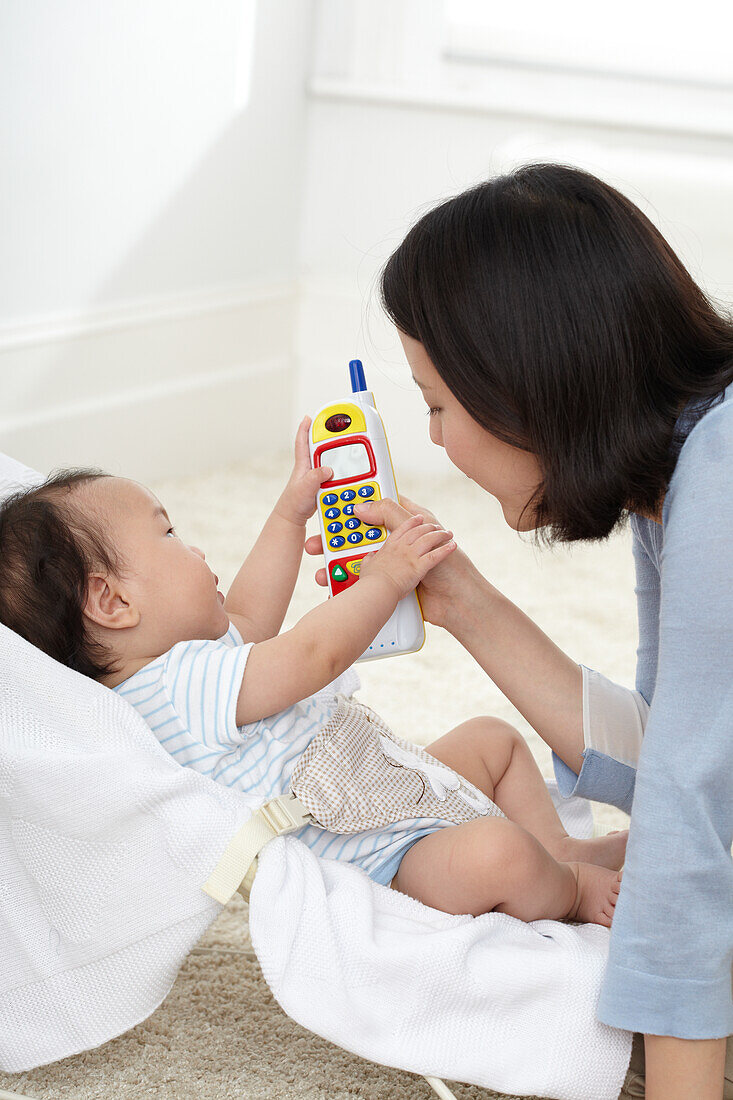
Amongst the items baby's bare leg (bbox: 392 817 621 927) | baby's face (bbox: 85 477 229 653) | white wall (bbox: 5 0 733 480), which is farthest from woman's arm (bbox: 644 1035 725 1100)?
white wall (bbox: 5 0 733 480)

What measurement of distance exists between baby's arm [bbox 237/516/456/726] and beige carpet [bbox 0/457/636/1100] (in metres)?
0.30

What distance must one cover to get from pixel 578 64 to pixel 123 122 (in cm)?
98

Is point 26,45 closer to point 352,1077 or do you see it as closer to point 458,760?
point 458,760

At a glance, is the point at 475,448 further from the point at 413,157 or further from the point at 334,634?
the point at 413,157

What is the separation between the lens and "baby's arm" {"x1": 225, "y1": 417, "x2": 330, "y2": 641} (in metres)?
1.07

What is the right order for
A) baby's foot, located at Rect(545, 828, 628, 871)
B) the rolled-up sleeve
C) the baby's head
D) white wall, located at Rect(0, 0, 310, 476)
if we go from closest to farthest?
the rolled-up sleeve < the baby's head < baby's foot, located at Rect(545, 828, 628, 871) < white wall, located at Rect(0, 0, 310, 476)

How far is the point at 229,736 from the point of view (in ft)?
2.89

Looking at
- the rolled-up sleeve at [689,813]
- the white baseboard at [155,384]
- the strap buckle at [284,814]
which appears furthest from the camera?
the white baseboard at [155,384]

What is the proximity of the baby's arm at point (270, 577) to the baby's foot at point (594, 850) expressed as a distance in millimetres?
334

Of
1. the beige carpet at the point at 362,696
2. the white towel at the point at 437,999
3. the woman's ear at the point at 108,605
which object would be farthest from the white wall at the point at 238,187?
the white towel at the point at 437,999

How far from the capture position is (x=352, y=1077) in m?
0.95

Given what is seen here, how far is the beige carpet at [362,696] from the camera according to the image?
935 millimetres

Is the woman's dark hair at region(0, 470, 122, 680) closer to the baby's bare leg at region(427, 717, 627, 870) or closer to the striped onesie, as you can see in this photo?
the striped onesie

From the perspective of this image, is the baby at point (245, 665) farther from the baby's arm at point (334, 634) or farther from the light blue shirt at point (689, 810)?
the light blue shirt at point (689, 810)
